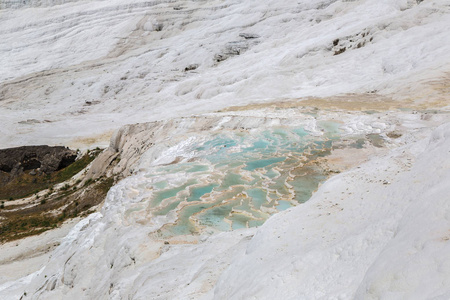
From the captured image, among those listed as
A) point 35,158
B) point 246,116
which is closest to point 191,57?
point 35,158

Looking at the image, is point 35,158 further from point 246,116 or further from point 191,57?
point 191,57

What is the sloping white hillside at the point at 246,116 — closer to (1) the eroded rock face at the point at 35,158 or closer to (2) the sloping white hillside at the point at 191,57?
(2) the sloping white hillside at the point at 191,57

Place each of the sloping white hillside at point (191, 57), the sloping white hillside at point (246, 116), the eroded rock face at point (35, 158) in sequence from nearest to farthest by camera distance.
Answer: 1. the sloping white hillside at point (246, 116)
2. the eroded rock face at point (35, 158)
3. the sloping white hillside at point (191, 57)

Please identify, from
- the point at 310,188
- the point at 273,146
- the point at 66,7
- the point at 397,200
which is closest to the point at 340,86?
the point at 273,146

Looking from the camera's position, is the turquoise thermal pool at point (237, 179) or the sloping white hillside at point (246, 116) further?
the turquoise thermal pool at point (237, 179)

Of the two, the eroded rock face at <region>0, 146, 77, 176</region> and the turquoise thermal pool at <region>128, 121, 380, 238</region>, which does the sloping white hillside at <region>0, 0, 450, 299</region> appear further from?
the eroded rock face at <region>0, 146, 77, 176</region>

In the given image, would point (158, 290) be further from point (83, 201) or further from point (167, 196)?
point (83, 201)

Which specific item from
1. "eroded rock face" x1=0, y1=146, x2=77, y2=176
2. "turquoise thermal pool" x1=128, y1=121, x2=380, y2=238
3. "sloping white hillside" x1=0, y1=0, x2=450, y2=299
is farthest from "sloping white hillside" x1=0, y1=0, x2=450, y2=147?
"turquoise thermal pool" x1=128, y1=121, x2=380, y2=238

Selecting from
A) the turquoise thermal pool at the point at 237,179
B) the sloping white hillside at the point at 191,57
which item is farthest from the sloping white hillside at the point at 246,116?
the turquoise thermal pool at the point at 237,179
